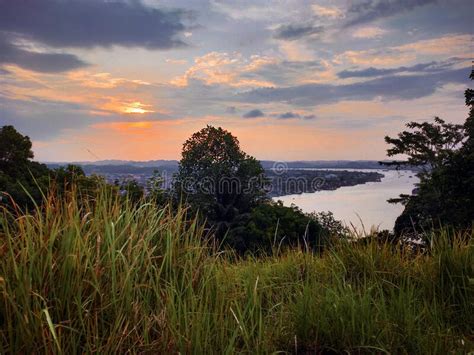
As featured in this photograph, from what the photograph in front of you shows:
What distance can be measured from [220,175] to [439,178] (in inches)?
1035

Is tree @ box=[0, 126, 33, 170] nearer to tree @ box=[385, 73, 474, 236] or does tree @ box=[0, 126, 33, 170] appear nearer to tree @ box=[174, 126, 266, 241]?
tree @ box=[174, 126, 266, 241]

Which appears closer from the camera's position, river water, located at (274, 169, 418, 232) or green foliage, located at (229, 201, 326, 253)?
green foliage, located at (229, 201, 326, 253)

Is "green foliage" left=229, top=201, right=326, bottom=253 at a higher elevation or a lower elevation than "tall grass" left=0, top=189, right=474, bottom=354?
lower

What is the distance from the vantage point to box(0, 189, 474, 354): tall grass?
8.89ft

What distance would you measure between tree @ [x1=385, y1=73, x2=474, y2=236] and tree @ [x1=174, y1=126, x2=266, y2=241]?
1429 centimetres

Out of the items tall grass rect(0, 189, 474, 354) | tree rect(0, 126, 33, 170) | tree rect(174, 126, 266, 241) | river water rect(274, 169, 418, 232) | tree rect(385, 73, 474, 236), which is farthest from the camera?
river water rect(274, 169, 418, 232)

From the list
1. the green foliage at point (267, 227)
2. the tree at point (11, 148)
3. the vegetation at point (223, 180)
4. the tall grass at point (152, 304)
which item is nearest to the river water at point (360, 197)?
the vegetation at point (223, 180)

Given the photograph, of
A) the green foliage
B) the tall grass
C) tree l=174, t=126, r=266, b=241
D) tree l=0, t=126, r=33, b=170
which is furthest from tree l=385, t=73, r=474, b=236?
tree l=0, t=126, r=33, b=170

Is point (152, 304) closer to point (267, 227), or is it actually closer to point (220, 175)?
point (267, 227)

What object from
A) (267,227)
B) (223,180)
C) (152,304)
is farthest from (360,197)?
(152,304)

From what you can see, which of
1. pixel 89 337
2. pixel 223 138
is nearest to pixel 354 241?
pixel 89 337

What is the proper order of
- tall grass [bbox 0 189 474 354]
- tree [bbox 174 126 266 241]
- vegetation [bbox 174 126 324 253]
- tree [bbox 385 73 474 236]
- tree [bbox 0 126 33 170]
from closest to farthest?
1. tall grass [bbox 0 189 474 354]
2. tree [bbox 385 73 474 236]
3. tree [bbox 0 126 33 170]
4. vegetation [bbox 174 126 324 253]
5. tree [bbox 174 126 266 241]

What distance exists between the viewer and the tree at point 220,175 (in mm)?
41438

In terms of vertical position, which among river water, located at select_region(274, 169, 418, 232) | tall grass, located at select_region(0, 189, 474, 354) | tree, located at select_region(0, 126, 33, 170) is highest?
tree, located at select_region(0, 126, 33, 170)
